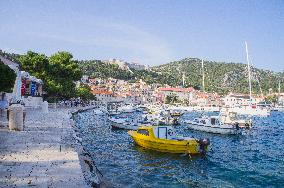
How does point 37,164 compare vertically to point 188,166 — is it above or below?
above

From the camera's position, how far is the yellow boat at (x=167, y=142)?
23.3 metres

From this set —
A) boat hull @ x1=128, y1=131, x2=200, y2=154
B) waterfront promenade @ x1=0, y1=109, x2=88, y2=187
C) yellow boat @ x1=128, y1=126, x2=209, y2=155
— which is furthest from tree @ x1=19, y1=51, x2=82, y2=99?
waterfront promenade @ x1=0, y1=109, x2=88, y2=187

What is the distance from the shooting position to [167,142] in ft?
77.5

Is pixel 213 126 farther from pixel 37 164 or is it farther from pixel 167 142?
pixel 37 164

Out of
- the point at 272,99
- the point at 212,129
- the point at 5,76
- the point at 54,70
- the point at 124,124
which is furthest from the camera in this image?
the point at 272,99

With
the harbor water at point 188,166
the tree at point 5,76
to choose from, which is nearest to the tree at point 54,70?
the tree at point 5,76

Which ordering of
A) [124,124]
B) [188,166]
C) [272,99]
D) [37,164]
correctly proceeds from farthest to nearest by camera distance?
[272,99], [124,124], [188,166], [37,164]

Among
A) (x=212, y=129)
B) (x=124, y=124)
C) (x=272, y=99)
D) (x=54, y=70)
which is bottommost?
(x=212, y=129)

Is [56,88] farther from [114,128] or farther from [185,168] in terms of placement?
[185,168]

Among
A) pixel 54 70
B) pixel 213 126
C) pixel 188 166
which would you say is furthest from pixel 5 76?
pixel 54 70

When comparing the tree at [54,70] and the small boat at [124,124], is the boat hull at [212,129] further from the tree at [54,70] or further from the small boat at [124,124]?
the tree at [54,70]

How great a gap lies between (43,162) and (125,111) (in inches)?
2928

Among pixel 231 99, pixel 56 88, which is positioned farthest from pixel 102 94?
pixel 56 88

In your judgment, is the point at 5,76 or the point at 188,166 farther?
the point at 5,76
